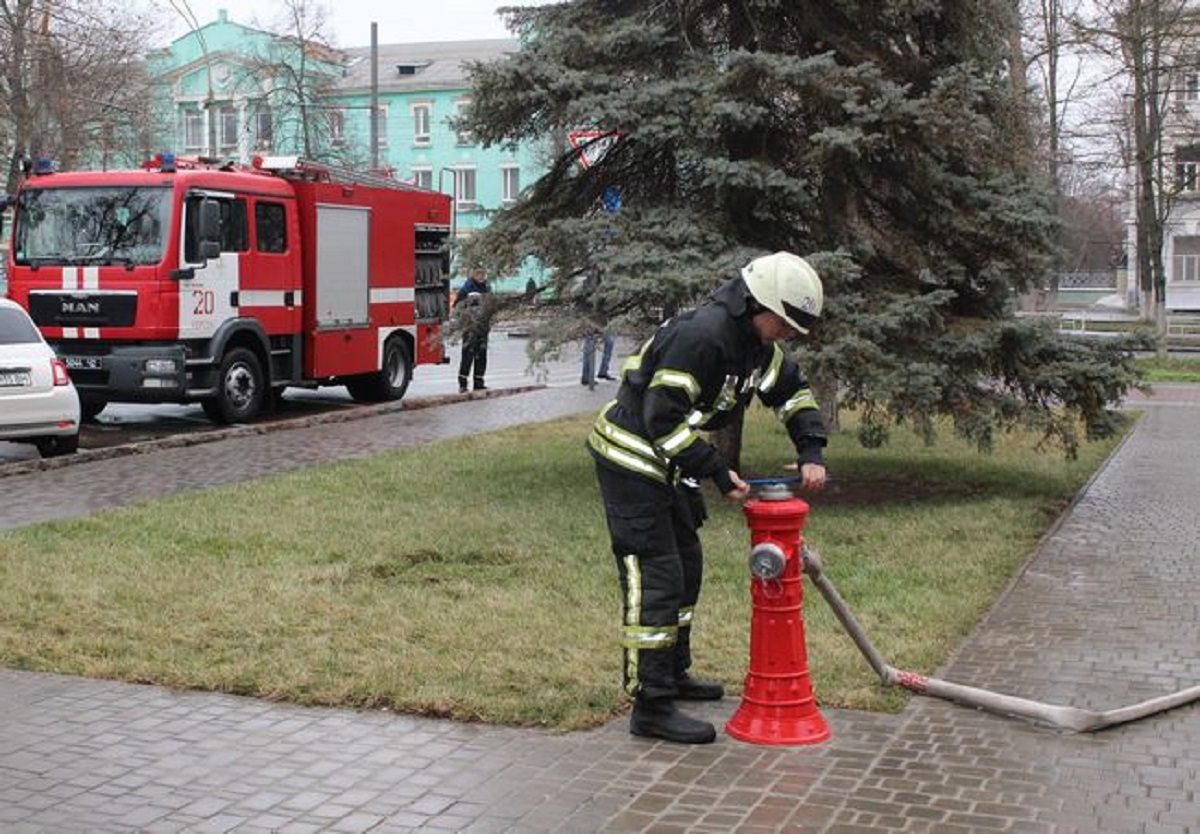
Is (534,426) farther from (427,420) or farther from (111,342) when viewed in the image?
(111,342)

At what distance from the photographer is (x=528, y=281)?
38.0 feet

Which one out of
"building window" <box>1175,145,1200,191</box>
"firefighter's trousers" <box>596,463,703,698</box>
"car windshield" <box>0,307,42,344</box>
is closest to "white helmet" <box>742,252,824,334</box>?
"firefighter's trousers" <box>596,463,703,698</box>

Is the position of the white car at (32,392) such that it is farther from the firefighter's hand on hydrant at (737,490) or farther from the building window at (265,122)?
the building window at (265,122)

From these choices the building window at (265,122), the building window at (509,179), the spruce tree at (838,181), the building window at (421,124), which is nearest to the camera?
the spruce tree at (838,181)

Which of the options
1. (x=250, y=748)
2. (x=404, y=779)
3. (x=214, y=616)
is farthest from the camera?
(x=214, y=616)

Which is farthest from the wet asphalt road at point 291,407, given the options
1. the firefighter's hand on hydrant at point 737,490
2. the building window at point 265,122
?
the building window at point 265,122

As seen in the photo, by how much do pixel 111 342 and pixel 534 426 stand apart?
186 inches

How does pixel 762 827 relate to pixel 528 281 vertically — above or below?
below

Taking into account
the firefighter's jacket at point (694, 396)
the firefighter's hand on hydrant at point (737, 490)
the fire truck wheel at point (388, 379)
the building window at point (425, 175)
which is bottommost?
the fire truck wheel at point (388, 379)

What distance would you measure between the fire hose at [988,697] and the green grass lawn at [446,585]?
153 mm

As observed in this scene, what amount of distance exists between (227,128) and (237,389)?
179ft

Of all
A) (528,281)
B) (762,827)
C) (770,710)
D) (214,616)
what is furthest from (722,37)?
(762,827)

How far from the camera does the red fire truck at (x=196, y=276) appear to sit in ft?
50.8

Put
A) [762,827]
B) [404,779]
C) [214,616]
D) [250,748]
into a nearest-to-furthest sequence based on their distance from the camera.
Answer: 1. [762,827]
2. [404,779]
3. [250,748]
4. [214,616]
